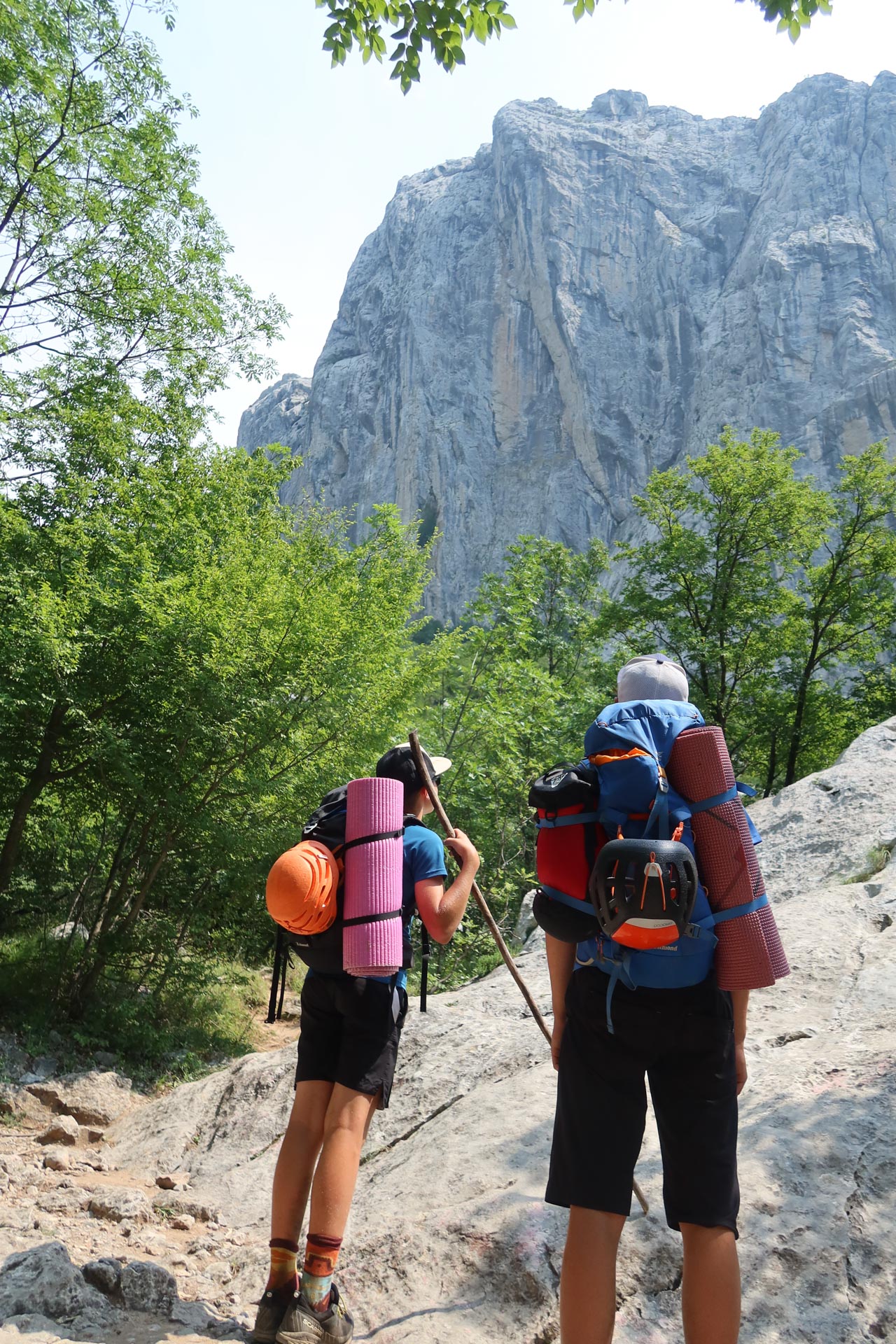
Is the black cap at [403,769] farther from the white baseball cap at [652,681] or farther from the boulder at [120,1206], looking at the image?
the boulder at [120,1206]

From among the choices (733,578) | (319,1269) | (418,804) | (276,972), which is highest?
(733,578)

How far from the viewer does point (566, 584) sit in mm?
25062

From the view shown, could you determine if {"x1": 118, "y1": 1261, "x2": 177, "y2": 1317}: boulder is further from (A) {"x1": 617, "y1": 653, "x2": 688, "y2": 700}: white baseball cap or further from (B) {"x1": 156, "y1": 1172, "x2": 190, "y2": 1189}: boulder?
(A) {"x1": 617, "y1": 653, "x2": 688, "y2": 700}: white baseball cap

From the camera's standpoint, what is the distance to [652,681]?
7.47ft

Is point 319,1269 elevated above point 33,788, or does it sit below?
below

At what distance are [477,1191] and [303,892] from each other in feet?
4.10

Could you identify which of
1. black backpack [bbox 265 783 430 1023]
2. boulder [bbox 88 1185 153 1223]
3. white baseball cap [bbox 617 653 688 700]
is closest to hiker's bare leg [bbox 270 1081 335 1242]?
black backpack [bbox 265 783 430 1023]

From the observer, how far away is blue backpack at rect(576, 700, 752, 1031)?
1936 millimetres

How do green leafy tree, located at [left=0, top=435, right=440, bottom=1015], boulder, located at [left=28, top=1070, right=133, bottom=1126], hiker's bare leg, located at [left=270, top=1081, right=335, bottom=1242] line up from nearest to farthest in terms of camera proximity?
hiker's bare leg, located at [left=270, top=1081, right=335, bottom=1242]
boulder, located at [left=28, top=1070, right=133, bottom=1126]
green leafy tree, located at [left=0, top=435, right=440, bottom=1015]

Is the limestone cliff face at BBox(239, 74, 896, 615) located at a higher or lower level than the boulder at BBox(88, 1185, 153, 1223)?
higher

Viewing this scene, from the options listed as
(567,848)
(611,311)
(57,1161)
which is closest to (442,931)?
(567,848)

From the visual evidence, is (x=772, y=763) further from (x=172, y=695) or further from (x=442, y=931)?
(x=442, y=931)

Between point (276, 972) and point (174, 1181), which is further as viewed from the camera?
point (174, 1181)

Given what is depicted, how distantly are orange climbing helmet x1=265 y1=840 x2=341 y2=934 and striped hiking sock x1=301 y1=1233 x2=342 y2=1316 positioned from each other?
80cm
